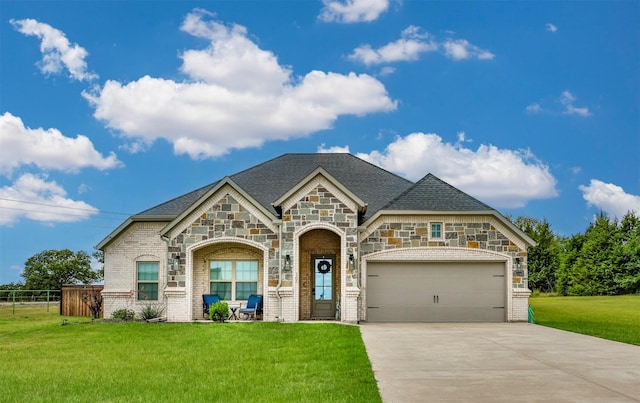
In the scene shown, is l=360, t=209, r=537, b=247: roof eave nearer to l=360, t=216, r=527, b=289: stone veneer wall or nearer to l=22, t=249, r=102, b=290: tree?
l=360, t=216, r=527, b=289: stone veneer wall

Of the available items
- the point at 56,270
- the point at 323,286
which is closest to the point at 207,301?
the point at 323,286

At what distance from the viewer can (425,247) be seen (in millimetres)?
24234

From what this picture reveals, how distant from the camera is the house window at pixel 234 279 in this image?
24625 millimetres

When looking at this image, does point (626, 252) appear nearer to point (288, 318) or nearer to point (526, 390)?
point (288, 318)

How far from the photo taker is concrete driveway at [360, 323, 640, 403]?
32.5 feet

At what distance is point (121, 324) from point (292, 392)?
13.6 meters

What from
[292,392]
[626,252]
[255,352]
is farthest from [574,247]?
[292,392]

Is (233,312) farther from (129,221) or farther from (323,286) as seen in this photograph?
(129,221)

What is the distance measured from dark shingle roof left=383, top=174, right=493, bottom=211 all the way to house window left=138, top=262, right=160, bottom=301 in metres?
9.43

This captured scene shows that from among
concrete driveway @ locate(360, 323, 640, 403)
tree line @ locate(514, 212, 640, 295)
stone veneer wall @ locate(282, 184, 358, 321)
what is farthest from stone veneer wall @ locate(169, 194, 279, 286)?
tree line @ locate(514, 212, 640, 295)

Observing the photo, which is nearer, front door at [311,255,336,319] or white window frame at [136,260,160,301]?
front door at [311,255,336,319]

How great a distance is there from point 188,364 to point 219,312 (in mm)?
9872

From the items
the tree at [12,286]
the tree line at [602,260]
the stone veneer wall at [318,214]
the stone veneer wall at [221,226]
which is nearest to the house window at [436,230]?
the stone veneer wall at [318,214]

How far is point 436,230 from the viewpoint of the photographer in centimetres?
2431
